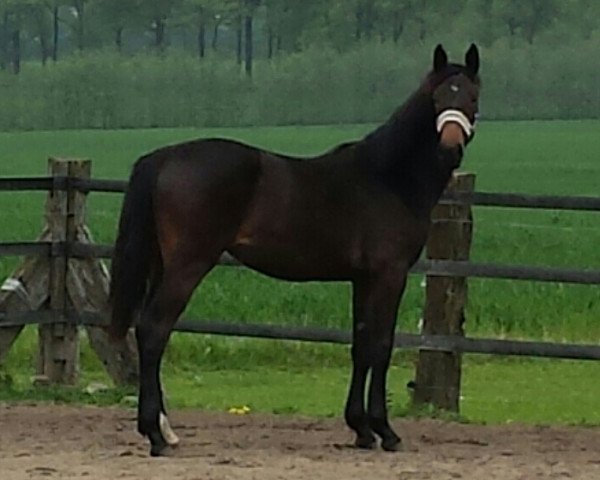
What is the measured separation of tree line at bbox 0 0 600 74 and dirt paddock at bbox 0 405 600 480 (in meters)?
50.2

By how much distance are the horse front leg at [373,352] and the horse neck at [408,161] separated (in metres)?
0.38

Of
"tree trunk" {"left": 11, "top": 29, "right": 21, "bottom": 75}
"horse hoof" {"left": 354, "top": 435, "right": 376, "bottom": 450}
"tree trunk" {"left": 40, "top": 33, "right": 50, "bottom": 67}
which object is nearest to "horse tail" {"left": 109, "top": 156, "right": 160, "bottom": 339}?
"horse hoof" {"left": 354, "top": 435, "right": 376, "bottom": 450}

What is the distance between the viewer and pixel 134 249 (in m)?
7.97

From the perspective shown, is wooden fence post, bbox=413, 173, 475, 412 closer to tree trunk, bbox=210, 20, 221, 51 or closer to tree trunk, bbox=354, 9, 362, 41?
tree trunk, bbox=354, 9, 362, 41

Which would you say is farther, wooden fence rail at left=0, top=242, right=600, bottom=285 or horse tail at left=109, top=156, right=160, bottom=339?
wooden fence rail at left=0, top=242, right=600, bottom=285

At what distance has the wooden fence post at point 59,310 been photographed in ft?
33.6

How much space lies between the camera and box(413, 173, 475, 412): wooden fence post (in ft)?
Result: 31.7

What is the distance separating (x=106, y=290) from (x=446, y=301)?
2.11 metres

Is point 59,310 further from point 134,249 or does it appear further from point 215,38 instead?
point 215,38

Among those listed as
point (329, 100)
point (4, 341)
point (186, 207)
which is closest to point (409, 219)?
point (186, 207)

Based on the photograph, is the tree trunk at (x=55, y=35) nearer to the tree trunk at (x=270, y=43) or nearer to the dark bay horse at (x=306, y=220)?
the tree trunk at (x=270, y=43)

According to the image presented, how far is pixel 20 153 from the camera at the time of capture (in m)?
41.4

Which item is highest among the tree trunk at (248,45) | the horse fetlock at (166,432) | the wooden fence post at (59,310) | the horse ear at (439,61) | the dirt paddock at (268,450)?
the tree trunk at (248,45)

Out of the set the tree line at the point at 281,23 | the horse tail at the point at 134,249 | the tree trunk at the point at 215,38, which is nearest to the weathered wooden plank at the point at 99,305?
the horse tail at the point at 134,249
